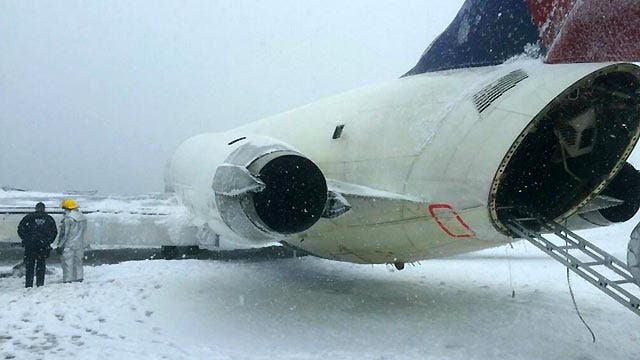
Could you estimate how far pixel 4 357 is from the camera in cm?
510

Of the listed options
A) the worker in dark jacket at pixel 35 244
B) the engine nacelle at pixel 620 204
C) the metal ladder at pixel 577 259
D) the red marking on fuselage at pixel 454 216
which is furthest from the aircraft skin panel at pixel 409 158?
the worker in dark jacket at pixel 35 244

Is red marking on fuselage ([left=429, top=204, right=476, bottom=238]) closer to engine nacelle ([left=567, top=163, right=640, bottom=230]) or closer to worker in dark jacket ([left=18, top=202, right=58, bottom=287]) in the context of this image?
engine nacelle ([left=567, top=163, right=640, bottom=230])

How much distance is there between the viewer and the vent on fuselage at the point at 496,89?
612 centimetres

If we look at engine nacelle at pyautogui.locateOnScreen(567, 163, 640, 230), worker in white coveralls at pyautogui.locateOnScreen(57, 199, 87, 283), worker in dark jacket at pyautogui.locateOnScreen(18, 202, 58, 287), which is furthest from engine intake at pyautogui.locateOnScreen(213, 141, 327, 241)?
worker in dark jacket at pyautogui.locateOnScreen(18, 202, 58, 287)

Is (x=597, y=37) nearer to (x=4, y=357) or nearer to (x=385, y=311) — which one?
(x=385, y=311)

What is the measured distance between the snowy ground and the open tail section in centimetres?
302

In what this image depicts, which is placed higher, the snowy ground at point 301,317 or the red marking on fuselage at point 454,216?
the red marking on fuselage at point 454,216

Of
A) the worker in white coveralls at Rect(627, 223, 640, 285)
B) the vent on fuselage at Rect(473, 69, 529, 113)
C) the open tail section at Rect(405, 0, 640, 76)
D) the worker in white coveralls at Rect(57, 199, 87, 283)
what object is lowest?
the worker in white coveralls at Rect(57, 199, 87, 283)

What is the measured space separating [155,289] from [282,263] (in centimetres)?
412

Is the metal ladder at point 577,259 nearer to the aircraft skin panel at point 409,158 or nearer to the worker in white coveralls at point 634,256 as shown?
the worker in white coveralls at point 634,256

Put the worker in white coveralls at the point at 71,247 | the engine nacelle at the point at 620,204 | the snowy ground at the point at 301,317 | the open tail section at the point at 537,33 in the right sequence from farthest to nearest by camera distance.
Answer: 1. the worker in white coveralls at the point at 71,247
2. the engine nacelle at the point at 620,204
3. the snowy ground at the point at 301,317
4. the open tail section at the point at 537,33

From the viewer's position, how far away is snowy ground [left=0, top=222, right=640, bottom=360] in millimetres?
5738

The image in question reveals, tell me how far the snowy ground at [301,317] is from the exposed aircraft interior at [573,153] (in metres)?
1.41

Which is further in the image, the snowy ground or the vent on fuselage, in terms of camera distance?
the vent on fuselage
